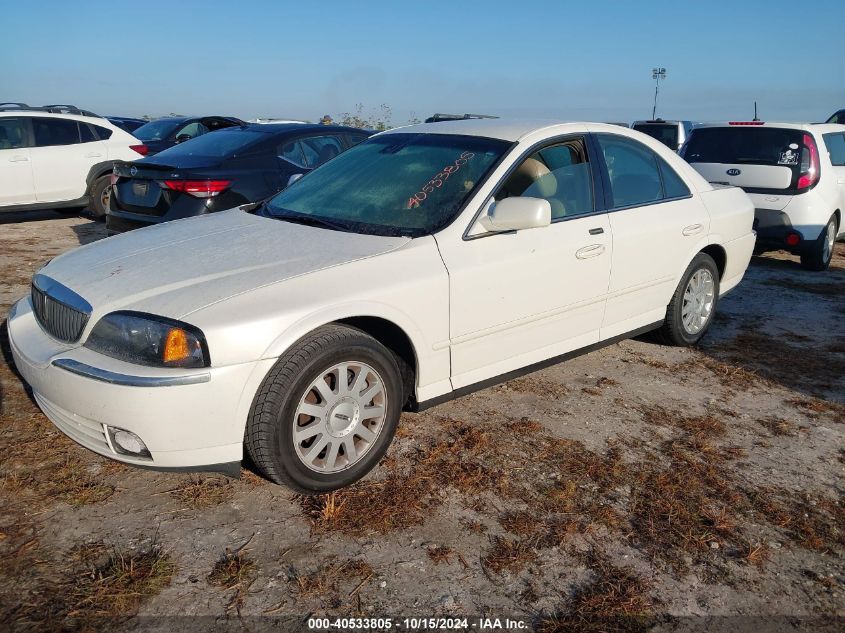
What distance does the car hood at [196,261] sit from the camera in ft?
9.89

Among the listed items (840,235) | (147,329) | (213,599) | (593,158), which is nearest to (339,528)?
(213,599)

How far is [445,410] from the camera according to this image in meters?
4.22

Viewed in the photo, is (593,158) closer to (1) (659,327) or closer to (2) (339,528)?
(1) (659,327)

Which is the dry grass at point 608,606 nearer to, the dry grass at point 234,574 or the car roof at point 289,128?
the dry grass at point 234,574

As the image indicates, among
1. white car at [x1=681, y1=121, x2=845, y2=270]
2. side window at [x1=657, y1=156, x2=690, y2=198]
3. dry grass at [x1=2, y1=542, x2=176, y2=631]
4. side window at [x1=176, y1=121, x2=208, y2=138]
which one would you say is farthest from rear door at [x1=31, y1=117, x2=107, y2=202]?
dry grass at [x1=2, y1=542, x2=176, y2=631]

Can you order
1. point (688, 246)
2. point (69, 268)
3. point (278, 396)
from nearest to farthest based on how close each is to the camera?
point (278, 396) < point (69, 268) < point (688, 246)

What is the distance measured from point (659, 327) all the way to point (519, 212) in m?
2.01

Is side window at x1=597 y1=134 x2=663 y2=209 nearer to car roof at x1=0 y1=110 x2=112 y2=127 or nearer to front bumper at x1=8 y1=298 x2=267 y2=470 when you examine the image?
front bumper at x1=8 y1=298 x2=267 y2=470

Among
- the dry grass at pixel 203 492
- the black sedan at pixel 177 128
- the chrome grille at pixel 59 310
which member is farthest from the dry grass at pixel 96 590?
the black sedan at pixel 177 128

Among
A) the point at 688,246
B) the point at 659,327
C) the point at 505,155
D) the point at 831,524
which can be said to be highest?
the point at 505,155

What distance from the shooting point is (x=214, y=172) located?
639cm

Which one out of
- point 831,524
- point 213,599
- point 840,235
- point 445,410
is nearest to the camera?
point 213,599

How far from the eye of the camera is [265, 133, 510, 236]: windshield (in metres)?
3.73

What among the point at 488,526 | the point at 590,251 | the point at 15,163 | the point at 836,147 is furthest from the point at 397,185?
the point at 15,163
